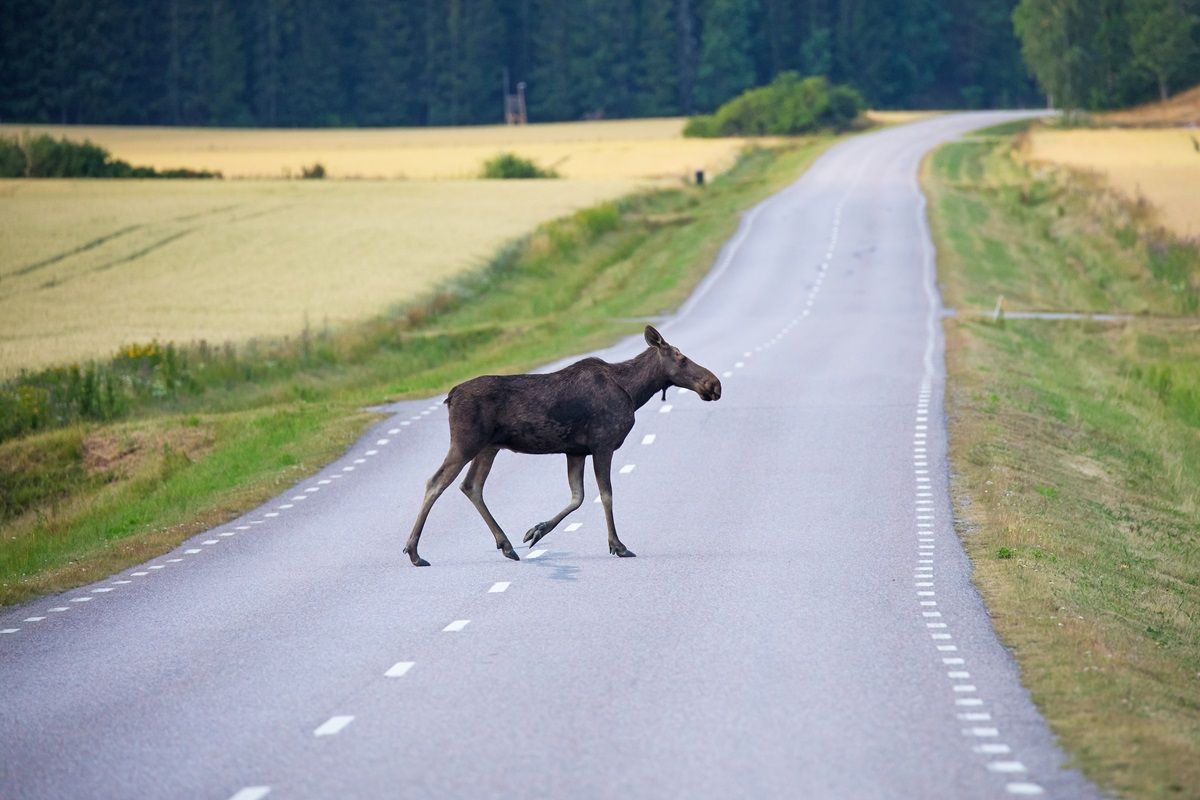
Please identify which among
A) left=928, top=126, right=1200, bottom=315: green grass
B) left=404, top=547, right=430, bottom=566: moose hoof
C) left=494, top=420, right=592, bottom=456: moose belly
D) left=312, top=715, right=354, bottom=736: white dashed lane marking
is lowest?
left=928, top=126, right=1200, bottom=315: green grass

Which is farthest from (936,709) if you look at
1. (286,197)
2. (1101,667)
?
(286,197)

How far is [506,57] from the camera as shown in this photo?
181625 mm

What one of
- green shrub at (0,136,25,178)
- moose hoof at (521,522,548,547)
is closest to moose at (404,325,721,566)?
moose hoof at (521,522,548,547)

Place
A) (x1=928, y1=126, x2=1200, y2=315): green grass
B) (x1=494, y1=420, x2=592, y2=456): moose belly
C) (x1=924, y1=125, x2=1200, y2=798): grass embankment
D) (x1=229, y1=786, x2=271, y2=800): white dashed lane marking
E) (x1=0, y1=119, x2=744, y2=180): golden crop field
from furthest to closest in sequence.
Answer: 1. (x1=0, y1=119, x2=744, y2=180): golden crop field
2. (x1=928, y1=126, x2=1200, y2=315): green grass
3. (x1=494, y1=420, x2=592, y2=456): moose belly
4. (x1=924, y1=125, x2=1200, y2=798): grass embankment
5. (x1=229, y1=786, x2=271, y2=800): white dashed lane marking

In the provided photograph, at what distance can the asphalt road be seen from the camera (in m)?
10.2

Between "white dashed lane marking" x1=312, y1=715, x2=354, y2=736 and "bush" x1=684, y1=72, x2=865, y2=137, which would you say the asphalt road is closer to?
"white dashed lane marking" x1=312, y1=715, x2=354, y2=736

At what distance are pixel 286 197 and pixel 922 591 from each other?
72962 millimetres

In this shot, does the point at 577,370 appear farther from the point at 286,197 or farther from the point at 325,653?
the point at 286,197

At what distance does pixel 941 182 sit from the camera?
267 feet

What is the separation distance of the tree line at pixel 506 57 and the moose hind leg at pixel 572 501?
514 feet

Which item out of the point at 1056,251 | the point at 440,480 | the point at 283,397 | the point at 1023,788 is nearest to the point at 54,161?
the point at 1056,251

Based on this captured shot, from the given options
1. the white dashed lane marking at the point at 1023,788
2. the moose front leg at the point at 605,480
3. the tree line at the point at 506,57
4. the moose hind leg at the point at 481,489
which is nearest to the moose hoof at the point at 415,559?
the moose hind leg at the point at 481,489

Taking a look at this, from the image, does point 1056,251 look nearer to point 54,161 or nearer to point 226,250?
point 226,250

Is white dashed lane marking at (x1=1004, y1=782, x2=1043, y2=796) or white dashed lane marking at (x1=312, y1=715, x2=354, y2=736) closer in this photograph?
white dashed lane marking at (x1=1004, y1=782, x2=1043, y2=796)
